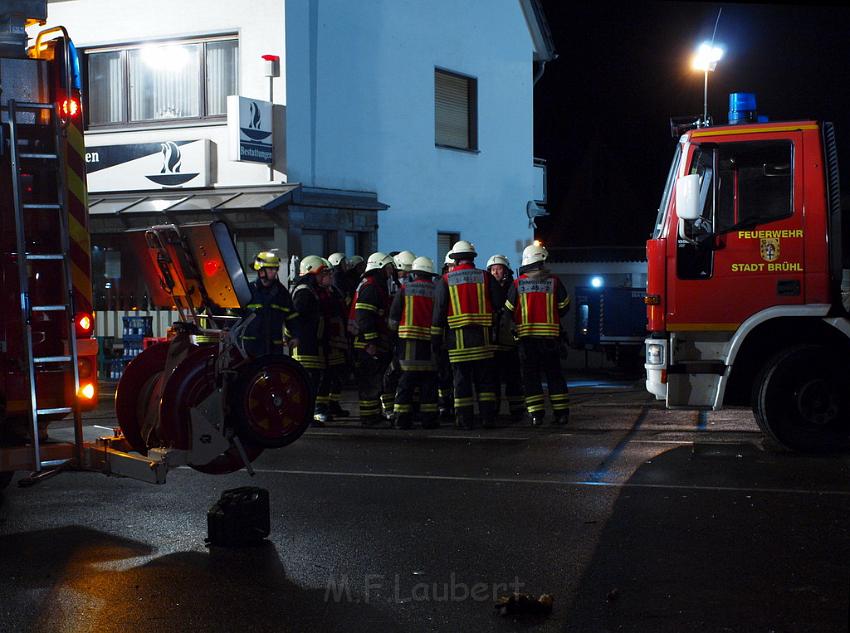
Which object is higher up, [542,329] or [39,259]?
[39,259]

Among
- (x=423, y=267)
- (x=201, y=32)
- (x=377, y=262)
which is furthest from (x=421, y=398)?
(x=201, y=32)

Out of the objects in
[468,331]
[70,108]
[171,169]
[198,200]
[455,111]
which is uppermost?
[455,111]

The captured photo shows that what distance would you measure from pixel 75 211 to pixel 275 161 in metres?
11.1

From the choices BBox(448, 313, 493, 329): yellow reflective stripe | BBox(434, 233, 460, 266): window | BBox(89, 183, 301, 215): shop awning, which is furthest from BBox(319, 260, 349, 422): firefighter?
BBox(434, 233, 460, 266): window

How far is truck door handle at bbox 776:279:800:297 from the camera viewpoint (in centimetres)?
880

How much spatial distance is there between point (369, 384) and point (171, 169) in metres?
7.81

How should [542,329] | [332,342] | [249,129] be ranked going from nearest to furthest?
[542,329] < [332,342] < [249,129]

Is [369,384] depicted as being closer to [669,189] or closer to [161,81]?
[669,189]

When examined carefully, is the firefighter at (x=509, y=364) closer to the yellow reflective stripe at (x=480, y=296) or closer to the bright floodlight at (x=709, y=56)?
the yellow reflective stripe at (x=480, y=296)

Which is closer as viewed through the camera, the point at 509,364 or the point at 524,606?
the point at 524,606

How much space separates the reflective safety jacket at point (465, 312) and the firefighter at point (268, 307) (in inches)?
66.6

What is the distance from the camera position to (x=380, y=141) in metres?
19.7

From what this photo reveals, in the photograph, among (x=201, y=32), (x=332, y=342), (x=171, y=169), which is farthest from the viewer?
(x=171, y=169)

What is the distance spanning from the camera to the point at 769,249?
8844 millimetres
